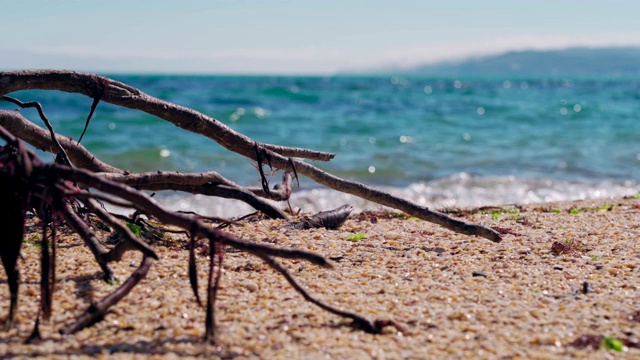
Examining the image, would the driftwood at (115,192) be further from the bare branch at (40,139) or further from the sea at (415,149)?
the sea at (415,149)

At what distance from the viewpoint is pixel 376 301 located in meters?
4.21

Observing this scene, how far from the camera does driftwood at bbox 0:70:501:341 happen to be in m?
3.54

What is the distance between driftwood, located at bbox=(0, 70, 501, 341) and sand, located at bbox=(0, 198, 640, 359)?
141mm

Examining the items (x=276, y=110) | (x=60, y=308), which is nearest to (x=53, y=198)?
(x=60, y=308)

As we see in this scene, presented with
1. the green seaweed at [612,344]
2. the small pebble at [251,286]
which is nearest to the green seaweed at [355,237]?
the small pebble at [251,286]

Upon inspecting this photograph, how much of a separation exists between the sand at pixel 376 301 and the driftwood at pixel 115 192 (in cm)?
14

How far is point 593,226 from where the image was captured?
22.6 feet

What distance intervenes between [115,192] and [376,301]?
1.74m

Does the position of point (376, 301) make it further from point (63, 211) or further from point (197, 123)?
point (197, 123)

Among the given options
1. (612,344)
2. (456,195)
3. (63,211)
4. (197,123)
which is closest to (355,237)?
(197,123)

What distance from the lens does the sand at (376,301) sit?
347 centimetres

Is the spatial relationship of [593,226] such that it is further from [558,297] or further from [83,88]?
[83,88]

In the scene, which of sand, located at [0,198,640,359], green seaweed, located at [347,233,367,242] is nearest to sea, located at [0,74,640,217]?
green seaweed, located at [347,233,367,242]

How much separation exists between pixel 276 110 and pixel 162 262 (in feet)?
95.7
